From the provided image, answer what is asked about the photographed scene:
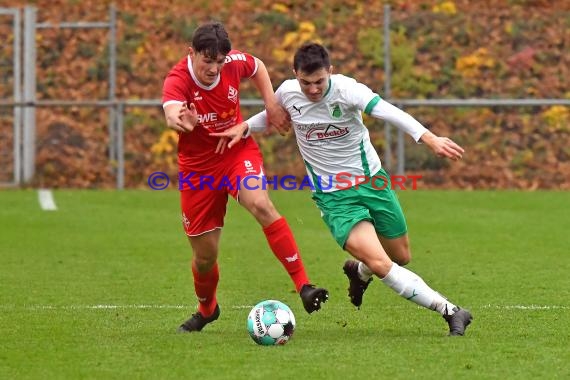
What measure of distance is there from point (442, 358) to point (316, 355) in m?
0.70

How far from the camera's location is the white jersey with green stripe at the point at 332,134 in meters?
8.21

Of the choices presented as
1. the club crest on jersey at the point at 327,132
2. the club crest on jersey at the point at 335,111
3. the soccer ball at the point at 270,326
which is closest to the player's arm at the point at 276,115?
the club crest on jersey at the point at 327,132

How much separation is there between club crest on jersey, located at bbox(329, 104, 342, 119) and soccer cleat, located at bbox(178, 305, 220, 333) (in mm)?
1523

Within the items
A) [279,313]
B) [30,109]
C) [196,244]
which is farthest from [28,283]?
[30,109]

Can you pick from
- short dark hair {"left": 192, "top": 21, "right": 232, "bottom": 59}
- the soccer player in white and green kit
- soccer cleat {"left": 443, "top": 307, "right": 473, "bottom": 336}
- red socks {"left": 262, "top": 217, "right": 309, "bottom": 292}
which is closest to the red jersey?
the soccer player in white and green kit

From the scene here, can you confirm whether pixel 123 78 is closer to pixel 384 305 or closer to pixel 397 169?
pixel 397 169

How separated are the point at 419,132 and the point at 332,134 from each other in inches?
29.6

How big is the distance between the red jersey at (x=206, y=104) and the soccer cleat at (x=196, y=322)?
0.96 meters

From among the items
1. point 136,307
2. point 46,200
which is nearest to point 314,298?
point 136,307

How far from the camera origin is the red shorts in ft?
27.6

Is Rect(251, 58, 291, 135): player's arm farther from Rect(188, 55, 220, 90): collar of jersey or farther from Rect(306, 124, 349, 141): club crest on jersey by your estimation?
Rect(188, 55, 220, 90): collar of jersey

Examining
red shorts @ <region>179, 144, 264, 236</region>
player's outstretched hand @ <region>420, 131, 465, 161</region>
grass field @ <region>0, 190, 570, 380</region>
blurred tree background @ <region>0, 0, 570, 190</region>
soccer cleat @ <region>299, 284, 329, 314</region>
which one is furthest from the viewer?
blurred tree background @ <region>0, 0, 570, 190</region>

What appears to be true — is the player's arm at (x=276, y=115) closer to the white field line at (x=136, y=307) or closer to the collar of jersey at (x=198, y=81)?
the collar of jersey at (x=198, y=81)

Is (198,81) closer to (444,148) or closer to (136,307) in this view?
(444,148)
